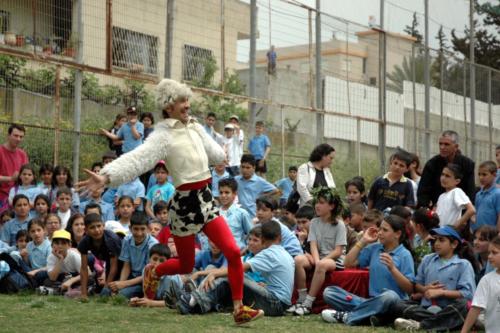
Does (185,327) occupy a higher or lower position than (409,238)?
lower

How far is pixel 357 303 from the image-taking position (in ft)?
29.2

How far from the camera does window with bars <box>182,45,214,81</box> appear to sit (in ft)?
50.0

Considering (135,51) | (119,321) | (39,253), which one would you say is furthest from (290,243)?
(135,51)

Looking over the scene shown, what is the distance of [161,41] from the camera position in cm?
1475

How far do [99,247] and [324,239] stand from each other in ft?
9.00

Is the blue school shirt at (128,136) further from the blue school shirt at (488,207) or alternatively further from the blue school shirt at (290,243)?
the blue school shirt at (488,207)

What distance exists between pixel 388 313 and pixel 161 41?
25.2 ft

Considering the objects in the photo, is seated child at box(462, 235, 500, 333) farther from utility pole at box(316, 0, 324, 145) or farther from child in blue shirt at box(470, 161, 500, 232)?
utility pole at box(316, 0, 324, 145)

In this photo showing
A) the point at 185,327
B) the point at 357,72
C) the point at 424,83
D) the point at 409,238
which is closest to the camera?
the point at 185,327

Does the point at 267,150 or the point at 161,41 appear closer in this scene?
the point at 161,41

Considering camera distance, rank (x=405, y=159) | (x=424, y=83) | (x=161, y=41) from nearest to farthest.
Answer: (x=405, y=159) → (x=161, y=41) → (x=424, y=83)

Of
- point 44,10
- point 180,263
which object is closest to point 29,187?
point 44,10

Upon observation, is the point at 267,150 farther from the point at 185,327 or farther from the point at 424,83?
the point at 185,327

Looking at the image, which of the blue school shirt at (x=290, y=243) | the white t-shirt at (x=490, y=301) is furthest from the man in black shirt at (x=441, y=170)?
the white t-shirt at (x=490, y=301)
